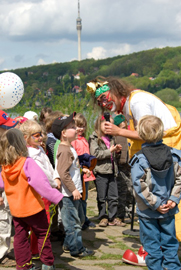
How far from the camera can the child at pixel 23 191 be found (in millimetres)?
3734

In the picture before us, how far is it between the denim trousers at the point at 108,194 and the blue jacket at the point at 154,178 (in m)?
2.61

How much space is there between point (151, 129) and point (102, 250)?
2044mm

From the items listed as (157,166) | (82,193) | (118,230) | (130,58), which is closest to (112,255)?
(82,193)

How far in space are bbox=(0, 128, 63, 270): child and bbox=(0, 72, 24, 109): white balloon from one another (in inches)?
107

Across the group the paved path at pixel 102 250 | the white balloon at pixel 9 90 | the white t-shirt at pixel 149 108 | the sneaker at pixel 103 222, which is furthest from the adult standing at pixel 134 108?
the white balloon at pixel 9 90

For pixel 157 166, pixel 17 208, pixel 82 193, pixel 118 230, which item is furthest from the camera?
pixel 118 230

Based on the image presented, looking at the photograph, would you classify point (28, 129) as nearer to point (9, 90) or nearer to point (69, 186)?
point (69, 186)

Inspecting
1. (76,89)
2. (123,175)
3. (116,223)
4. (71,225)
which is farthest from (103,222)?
(76,89)

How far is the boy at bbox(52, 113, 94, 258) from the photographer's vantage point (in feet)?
14.8

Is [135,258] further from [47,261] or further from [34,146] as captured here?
[34,146]

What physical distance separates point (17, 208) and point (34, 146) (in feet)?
2.91

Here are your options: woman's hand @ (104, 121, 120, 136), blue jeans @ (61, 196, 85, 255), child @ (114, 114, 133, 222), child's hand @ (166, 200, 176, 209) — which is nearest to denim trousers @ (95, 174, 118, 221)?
child @ (114, 114, 133, 222)

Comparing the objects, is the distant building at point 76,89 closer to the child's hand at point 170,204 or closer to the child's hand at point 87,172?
the child's hand at point 87,172

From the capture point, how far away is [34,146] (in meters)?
4.47
